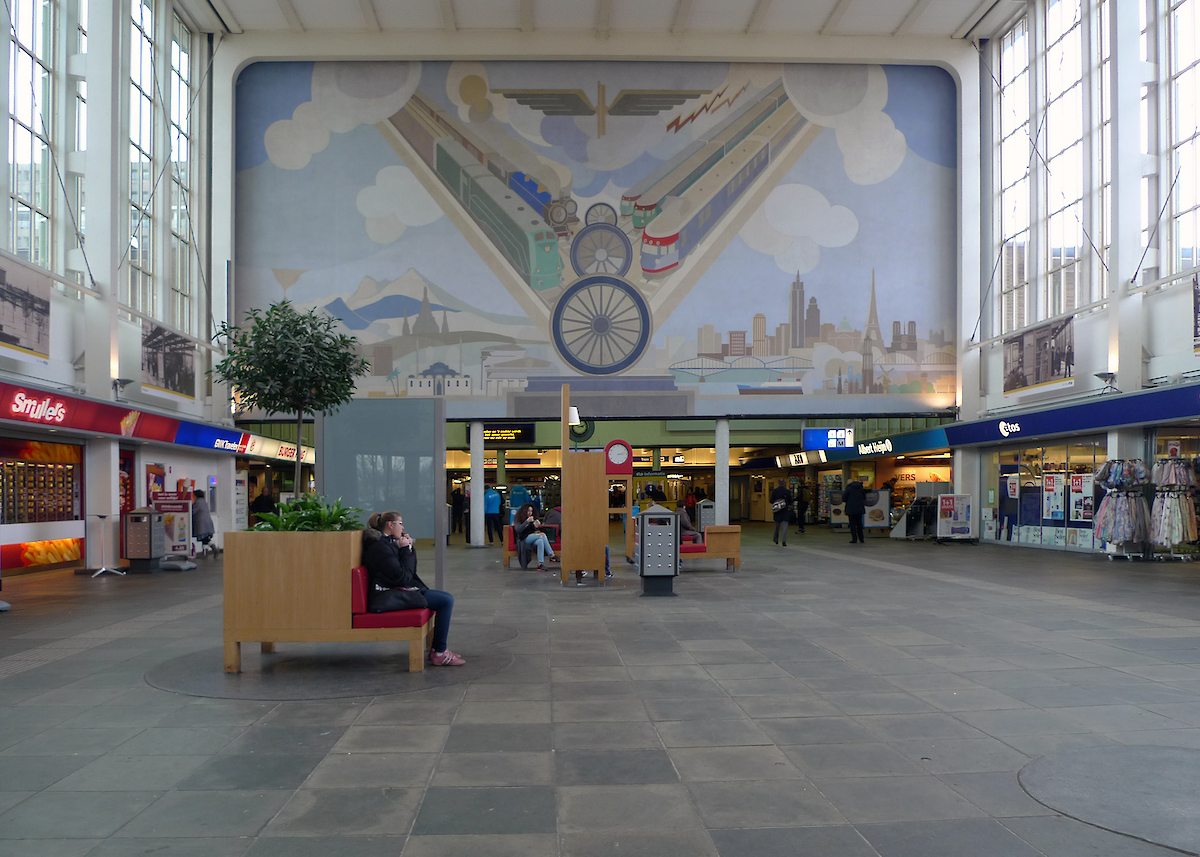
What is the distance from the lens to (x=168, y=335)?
65.1ft

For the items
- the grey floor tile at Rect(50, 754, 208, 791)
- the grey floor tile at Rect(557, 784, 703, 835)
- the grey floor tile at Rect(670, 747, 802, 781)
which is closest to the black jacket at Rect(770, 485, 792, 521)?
the grey floor tile at Rect(670, 747, 802, 781)

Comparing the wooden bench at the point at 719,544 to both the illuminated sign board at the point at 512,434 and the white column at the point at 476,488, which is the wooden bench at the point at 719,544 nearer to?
the white column at the point at 476,488

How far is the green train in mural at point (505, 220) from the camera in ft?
76.0

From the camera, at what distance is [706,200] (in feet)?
76.9

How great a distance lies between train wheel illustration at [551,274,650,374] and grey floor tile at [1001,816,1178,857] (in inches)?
779

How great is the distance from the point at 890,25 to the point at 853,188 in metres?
4.22

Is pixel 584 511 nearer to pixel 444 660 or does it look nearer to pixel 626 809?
pixel 444 660

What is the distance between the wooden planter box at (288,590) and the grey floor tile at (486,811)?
9.46 feet

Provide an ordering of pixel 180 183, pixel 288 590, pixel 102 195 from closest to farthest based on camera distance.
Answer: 1. pixel 288 590
2. pixel 102 195
3. pixel 180 183

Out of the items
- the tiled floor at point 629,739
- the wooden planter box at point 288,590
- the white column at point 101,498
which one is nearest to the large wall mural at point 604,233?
the white column at point 101,498

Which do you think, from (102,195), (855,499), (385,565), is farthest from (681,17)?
(385,565)

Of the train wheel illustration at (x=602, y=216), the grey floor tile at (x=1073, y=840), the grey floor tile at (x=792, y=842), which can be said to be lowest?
the grey floor tile at (x=792, y=842)

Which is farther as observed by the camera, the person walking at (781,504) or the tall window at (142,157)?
the person walking at (781,504)

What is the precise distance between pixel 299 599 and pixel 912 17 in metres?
22.3
